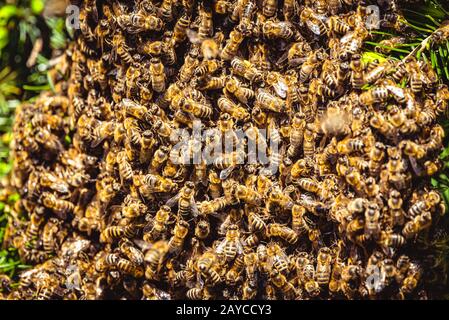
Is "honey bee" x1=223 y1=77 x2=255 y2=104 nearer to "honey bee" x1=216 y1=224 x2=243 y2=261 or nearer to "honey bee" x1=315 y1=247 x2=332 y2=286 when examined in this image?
"honey bee" x1=216 y1=224 x2=243 y2=261

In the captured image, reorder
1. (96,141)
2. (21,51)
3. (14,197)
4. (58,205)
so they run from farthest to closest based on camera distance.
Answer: (21,51)
(14,197)
(58,205)
(96,141)

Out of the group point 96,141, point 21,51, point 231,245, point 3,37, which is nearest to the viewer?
point 231,245

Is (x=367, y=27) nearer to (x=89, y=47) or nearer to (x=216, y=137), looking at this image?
(x=216, y=137)

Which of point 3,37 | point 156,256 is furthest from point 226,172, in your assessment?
point 3,37

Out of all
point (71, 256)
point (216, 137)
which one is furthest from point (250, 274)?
point (71, 256)

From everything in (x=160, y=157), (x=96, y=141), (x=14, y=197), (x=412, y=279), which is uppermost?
(x=96, y=141)

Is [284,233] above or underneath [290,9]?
underneath

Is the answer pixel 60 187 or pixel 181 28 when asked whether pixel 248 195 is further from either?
pixel 60 187

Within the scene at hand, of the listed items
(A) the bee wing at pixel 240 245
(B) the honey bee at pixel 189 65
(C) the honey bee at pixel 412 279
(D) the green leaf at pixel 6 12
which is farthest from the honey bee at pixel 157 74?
(D) the green leaf at pixel 6 12

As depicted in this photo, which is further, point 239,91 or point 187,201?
point 187,201

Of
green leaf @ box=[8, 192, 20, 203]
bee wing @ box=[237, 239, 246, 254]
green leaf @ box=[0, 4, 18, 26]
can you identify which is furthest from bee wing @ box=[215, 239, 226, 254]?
green leaf @ box=[0, 4, 18, 26]
